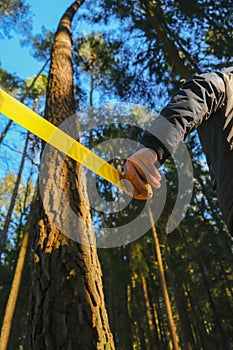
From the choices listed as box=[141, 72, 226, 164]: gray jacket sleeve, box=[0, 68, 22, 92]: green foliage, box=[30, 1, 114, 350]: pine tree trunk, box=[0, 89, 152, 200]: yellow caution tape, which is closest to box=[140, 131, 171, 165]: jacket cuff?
box=[141, 72, 226, 164]: gray jacket sleeve

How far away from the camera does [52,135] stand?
1.37 m

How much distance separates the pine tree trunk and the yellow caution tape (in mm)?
520

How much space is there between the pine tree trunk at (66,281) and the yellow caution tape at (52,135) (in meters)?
0.52

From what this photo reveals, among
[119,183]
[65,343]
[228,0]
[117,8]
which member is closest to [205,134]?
[119,183]

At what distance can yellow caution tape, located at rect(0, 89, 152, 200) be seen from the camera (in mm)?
1149

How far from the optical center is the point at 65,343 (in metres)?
1.23

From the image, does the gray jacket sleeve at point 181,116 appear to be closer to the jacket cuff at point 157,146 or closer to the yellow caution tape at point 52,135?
the jacket cuff at point 157,146

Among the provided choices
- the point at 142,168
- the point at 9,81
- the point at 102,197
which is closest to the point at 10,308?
the point at 102,197

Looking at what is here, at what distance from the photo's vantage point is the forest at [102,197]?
1490mm

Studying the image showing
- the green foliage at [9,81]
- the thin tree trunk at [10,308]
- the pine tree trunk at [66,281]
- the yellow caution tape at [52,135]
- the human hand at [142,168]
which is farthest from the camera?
the green foliage at [9,81]

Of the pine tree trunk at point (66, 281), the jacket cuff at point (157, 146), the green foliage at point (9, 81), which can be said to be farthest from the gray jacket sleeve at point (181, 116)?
the green foliage at point (9, 81)

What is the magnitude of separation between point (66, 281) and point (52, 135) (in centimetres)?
75

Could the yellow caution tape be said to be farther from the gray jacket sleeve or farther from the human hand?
the gray jacket sleeve

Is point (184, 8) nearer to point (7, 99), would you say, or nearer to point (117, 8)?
point (117, 8)
